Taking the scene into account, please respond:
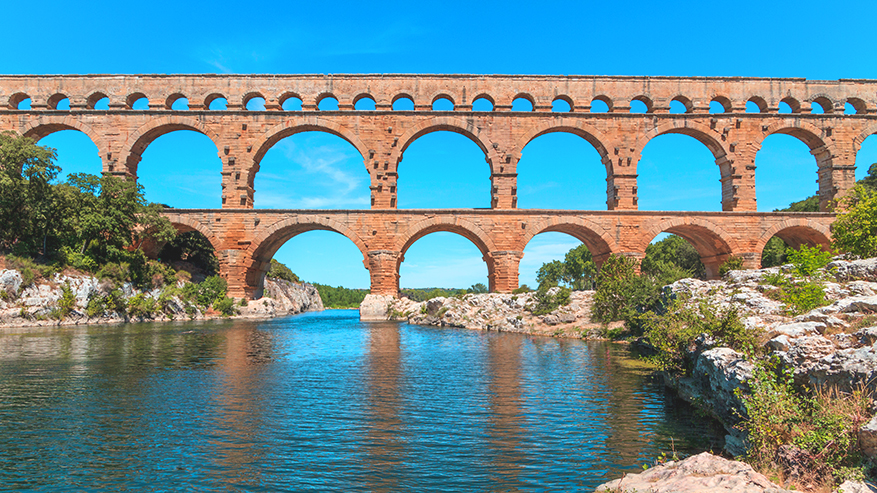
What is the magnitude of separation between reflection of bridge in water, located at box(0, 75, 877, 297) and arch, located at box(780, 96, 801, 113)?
0.27ft

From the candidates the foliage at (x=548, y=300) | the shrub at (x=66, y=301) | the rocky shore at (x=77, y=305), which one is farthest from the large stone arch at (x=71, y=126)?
the foliage at (x=548, y=300)

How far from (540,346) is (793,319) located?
30.8 feet

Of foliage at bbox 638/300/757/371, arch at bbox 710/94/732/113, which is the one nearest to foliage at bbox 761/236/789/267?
arch at bbox 710/94/732/113

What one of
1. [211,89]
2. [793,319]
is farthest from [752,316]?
[211,89]

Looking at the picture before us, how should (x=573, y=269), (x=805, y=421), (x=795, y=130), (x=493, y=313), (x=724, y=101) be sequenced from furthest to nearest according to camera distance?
(x=573, y=269) < (x=724, y=101) < (x=795, y=130) < (x=493, y=313) < (x=805, y=421)

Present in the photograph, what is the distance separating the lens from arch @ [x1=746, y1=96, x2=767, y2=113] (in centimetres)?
3123

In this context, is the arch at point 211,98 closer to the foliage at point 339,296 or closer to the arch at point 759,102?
the arch at point 759,102

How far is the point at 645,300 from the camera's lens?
17344 mm

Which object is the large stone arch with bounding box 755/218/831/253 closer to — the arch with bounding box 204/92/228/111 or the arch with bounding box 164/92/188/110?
the arch with bounding box 204/92/228/111

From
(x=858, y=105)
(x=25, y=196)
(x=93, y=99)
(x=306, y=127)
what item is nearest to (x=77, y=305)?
(x=25, y=196)

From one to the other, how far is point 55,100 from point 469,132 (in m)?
27.0

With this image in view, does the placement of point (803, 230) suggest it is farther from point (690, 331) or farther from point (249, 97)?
point (249, 97)

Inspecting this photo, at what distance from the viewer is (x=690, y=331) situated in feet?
27.8

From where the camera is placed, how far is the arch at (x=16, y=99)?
101 ft
